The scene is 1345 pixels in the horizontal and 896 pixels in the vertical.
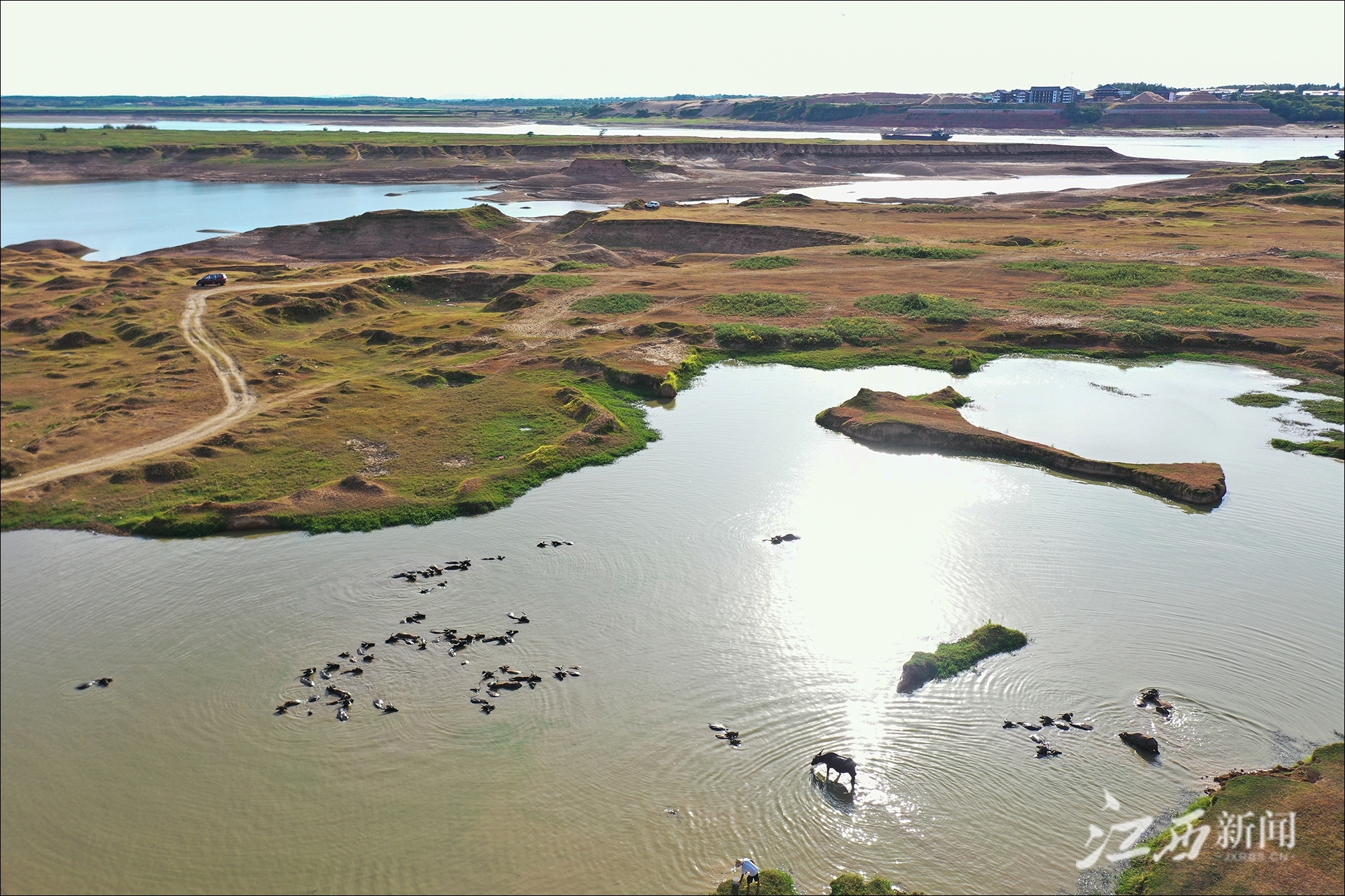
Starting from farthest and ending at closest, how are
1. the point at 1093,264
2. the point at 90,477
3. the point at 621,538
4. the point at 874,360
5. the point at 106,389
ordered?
the point at 1093,264 → the point at 874,360 → the point at 106,389 → the point at 90,477 → the point at 621,538

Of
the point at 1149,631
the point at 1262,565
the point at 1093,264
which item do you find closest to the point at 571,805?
the point at 1149,631

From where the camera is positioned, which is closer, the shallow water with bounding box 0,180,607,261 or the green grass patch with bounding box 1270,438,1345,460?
the green grass patch with bounding box 1270,438,1345,460

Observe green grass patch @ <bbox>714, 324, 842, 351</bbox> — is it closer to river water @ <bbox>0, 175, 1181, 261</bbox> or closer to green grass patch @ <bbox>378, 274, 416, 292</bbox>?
green grass patch @ <bbox>378, 274, 416, 292</bbox>

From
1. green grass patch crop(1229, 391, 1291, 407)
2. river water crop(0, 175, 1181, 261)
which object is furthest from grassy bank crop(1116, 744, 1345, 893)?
river water crop(0, 175, 1181, 261)

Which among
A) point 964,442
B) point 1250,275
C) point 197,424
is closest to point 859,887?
point 964,442

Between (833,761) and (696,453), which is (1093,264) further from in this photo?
(833,761)

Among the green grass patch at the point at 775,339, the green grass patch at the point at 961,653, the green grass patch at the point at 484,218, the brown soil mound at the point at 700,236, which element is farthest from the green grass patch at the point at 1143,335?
the green grass patch at the point at 484,218
